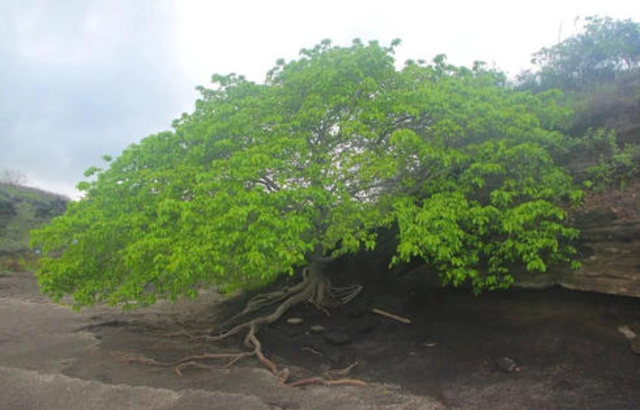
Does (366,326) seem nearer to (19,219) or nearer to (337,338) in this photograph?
(337,338)

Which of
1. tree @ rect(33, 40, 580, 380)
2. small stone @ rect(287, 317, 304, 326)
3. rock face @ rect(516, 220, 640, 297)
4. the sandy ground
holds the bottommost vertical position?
the sandy ground

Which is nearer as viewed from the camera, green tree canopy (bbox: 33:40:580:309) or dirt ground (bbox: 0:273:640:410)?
dirt ground (bbox: 0:273:640:410)

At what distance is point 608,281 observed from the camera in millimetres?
9625

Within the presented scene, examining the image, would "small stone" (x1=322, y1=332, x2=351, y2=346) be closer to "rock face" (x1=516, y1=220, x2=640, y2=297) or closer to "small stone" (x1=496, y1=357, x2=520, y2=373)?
"small stone" (x1=496, y1=357, x2=520, y2=373)

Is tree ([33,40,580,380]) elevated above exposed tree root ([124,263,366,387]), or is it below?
above

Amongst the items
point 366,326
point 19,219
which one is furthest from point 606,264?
point 19,219

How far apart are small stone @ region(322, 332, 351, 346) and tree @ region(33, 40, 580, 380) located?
7.44 ft

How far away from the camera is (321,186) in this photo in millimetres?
11453

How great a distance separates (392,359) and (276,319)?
4.97 m

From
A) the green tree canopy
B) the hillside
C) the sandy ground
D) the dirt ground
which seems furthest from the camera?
the hillside

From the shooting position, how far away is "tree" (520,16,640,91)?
16953 mm

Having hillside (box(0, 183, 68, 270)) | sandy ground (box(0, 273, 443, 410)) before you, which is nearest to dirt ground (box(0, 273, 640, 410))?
sandy ground (box(0, 273, 443, 410))

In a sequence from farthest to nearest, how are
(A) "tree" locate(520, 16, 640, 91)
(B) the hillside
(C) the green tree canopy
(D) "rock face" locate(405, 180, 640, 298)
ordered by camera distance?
(B) the hillside, (A) "tree" locate(520, 16, 640, 91), (C) the green tree canopy, (D) "rock face" locate(405, 180, 640, 298)

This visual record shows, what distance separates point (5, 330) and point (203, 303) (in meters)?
8.57
